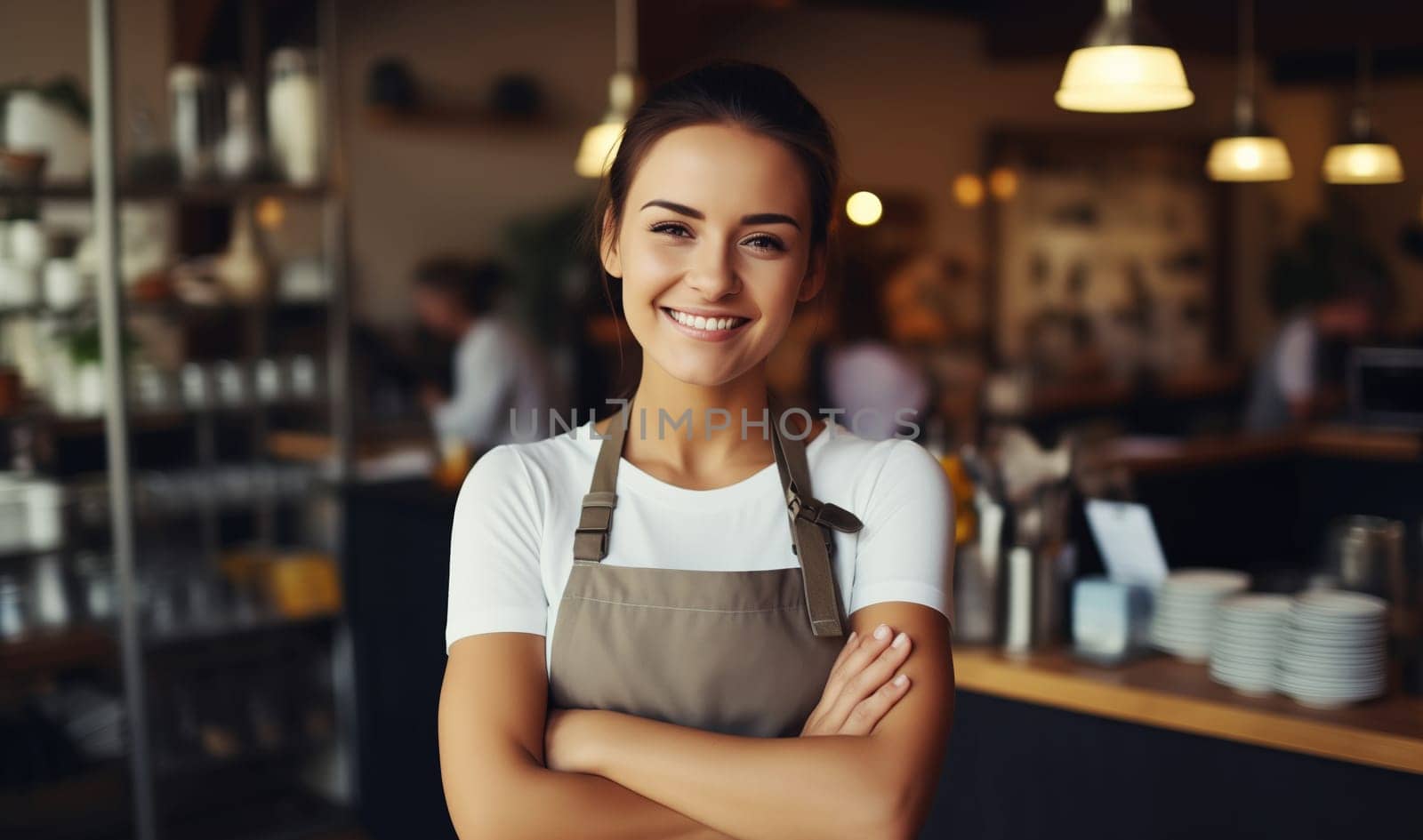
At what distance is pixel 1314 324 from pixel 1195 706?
5180 mm

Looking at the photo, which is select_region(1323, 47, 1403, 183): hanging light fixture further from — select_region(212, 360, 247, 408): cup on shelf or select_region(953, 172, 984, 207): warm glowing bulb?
select_region(212, 360, 247, 408): cup on shelf

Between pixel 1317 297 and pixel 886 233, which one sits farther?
pixel 1317 297

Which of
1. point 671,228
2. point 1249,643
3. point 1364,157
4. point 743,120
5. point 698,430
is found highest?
point 1364,157

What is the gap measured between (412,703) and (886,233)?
5.58m

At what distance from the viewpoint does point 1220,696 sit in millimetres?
2391

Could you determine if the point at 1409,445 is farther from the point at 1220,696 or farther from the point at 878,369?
the point at 1220,696

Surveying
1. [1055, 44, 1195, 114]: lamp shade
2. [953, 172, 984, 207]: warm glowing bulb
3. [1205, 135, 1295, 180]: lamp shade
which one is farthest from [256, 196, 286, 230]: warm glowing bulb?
[953, 172, 984, 207]: warm glowing bulb

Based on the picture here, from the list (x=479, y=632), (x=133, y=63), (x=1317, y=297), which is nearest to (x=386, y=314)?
(x=133, y=63)

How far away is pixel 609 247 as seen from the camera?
154 centimetres

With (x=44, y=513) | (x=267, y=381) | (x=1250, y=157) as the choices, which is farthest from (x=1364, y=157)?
(x=44, y=513)

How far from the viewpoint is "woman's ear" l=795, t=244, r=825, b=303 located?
1.50 m

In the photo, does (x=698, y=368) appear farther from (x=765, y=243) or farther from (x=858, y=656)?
(x=858, y=656)

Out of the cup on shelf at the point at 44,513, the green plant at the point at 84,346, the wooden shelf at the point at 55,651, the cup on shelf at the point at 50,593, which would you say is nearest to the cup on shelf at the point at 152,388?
the green plant at the point at 84,346

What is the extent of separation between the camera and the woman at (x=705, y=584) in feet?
4.41
